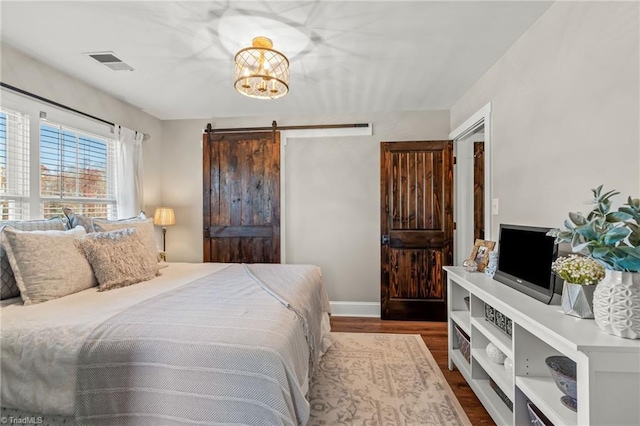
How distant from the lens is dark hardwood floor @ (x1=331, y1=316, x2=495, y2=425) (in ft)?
6.32

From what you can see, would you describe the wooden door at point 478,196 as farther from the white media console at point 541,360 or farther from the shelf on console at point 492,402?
the shelf on console at point 492,402

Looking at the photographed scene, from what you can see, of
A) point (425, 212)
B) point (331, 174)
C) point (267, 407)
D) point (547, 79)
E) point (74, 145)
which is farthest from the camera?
point (331, 174)

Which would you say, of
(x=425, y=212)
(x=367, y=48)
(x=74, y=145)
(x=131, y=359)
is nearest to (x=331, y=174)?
(x=425, y=212)

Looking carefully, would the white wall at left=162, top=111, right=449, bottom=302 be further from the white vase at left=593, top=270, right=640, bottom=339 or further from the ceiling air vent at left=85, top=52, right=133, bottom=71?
the white vase at left=593, top=270, right=640, bottom=339

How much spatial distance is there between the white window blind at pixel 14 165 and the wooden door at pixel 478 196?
440 centimetres

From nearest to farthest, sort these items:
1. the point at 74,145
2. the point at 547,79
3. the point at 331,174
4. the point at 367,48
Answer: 1. the point at 547,79
2. the point at 367,48
3. the point at 74,145
4. the point at 331,174

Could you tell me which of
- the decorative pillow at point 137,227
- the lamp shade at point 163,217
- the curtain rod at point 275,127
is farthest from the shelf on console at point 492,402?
the lamp shade at point 163,217

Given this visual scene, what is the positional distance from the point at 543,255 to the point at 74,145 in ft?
12.6

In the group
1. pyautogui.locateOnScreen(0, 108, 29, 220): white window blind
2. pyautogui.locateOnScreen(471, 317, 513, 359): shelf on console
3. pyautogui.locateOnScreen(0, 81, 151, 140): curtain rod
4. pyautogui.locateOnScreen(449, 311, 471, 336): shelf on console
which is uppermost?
pyautogui.locateOnScreen(0, 81, 151, 140): curtain rod

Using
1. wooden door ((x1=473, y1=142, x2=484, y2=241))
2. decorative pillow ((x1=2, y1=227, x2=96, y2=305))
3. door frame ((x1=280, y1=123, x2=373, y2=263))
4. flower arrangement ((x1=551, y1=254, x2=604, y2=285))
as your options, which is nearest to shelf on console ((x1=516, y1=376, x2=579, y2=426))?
flower arrangement ((x1=551, y1=254, x2=604, y2=285))

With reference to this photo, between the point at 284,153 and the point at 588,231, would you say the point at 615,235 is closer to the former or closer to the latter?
the point at 588,231

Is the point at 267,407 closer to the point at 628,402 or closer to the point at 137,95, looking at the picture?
the point at 628,402

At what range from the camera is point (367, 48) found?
2.26 metres

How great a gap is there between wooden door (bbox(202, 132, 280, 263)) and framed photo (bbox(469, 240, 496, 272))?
2.29m
